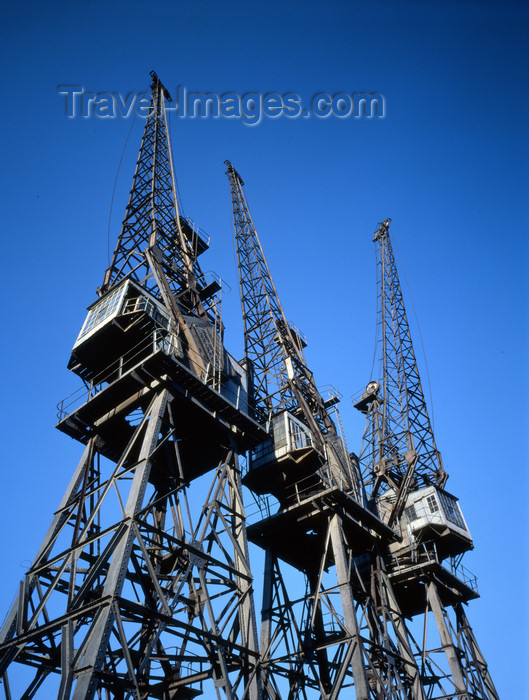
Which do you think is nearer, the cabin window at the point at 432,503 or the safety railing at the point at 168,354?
Result: the safety railing at the point at 168,354

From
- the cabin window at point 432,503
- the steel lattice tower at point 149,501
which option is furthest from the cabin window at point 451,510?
the steel lattice tower at point 149,501

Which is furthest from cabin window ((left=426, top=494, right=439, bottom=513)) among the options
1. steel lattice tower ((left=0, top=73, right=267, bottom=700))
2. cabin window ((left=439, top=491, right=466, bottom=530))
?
steel lattice tower ((left=0, top=73, right=267, bottom=700))

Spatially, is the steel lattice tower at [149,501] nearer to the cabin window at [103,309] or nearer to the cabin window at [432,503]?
the cabin window at [103,309]

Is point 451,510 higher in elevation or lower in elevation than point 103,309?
lower

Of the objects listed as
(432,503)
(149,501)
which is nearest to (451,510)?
(432,503)

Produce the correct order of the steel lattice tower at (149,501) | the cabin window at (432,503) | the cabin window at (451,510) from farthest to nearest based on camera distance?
the cabin window at (451,510) < the cabin window at (432,503) < the steel lattice tower at (149,501)

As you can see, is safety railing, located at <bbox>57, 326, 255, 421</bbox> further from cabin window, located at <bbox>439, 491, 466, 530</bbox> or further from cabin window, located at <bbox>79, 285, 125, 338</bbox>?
cabin window, located at <bbox>439, 491, 466, 530</bbox>

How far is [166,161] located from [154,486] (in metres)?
20.0

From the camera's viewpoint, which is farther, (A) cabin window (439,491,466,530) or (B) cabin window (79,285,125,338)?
(A) cabin window (439,491,466,530)

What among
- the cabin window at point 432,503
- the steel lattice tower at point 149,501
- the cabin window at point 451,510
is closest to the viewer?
the steel lattice tower at point 149,501

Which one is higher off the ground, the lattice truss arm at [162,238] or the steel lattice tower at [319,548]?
the lattice truss arm at [162,238]

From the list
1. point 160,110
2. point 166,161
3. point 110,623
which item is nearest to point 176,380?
point 110,623

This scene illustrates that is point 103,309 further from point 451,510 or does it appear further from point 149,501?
point 451,510

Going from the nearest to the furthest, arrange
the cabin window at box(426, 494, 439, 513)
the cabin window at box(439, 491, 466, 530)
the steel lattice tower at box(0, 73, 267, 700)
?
the steel lattice tower at box(0, 73, 267, 700)
the cabin window at box(426, 494, 439, 513)
the cabin window at box(439, 491, 466, 530)
